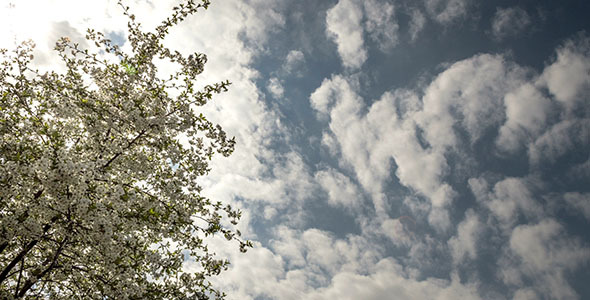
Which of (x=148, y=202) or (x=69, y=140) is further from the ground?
(x=69, y=140)

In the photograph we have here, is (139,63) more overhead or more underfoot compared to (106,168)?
more overhead

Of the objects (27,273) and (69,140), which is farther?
(27,273)

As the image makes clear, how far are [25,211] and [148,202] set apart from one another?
3279mm

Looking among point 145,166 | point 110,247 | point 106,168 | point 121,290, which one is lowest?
point 121,290

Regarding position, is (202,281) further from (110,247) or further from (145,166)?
(145,166)

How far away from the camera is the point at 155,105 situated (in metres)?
11.0

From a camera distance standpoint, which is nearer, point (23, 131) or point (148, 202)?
point (23, 131)

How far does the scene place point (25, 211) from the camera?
30.1ft

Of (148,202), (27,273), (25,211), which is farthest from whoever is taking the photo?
(27,273)

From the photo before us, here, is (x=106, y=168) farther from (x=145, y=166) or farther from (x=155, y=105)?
(x=155, y=105)

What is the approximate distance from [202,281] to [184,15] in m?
9.96

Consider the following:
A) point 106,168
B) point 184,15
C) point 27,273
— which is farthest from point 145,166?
point 27,273

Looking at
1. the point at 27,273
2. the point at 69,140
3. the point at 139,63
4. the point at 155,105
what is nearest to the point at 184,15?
the point at 139,63

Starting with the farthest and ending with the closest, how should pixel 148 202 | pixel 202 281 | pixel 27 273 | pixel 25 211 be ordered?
pixel 27 273 < pixel 202 281 < pixel 148 202 < pixel 25 211
